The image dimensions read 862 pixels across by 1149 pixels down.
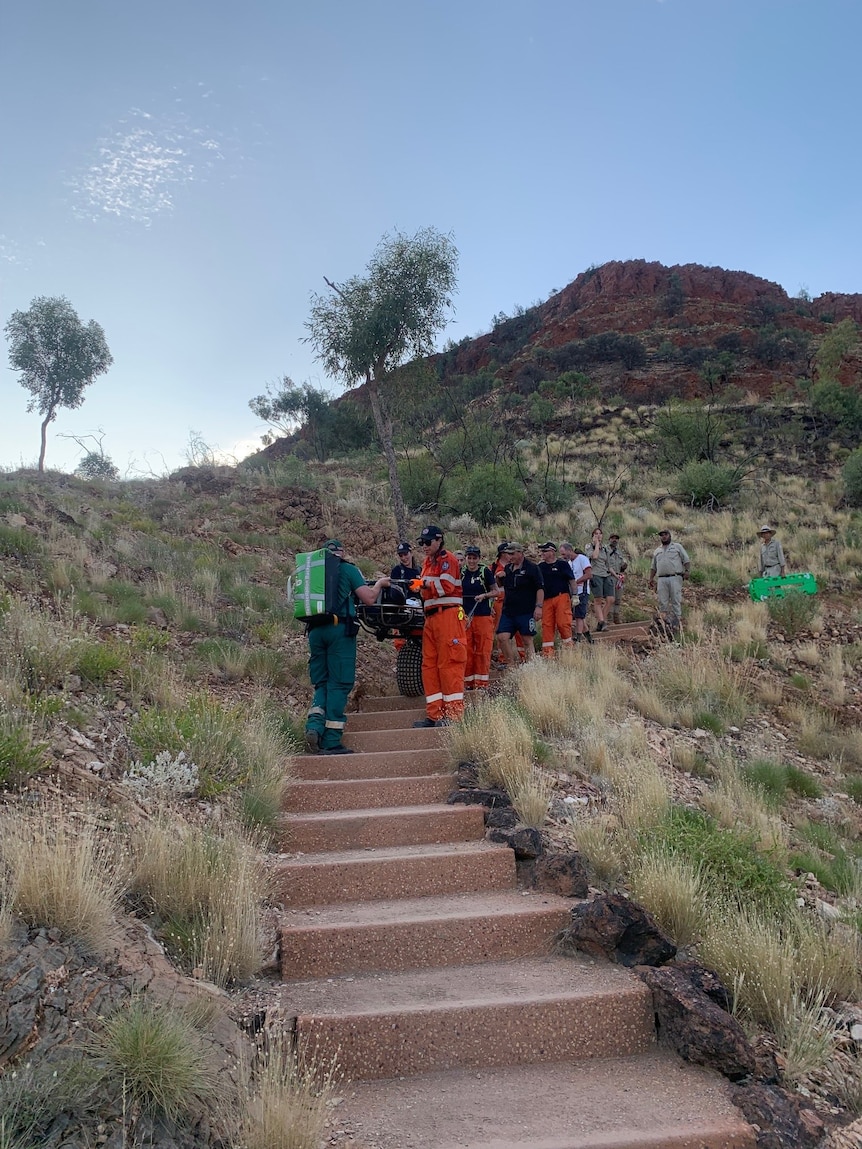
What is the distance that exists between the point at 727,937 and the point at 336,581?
4.43m

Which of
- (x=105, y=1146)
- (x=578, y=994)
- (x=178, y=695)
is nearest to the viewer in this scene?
(x=105, y=1146)

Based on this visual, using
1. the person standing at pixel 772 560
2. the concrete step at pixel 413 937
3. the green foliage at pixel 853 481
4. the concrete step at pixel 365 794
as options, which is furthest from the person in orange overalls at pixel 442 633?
the green foliage at pixel 853 481

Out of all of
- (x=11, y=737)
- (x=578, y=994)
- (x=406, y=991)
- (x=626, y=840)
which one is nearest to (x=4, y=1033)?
(x=406, y=991)

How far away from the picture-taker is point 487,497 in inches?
850

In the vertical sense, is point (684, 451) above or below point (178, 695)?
above

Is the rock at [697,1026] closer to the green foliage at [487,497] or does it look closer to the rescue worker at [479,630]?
the rescue worker at [479,630]

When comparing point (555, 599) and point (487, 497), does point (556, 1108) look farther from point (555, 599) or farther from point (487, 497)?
point (487, 497)

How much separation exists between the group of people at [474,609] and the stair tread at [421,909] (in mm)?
2582

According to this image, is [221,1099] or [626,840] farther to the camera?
[626,840]

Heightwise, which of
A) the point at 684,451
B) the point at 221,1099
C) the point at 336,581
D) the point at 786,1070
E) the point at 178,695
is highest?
the point at 684,451

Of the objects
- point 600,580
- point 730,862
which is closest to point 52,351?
point 600,580

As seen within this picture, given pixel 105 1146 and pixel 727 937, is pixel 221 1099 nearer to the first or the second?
pixel 105 1146

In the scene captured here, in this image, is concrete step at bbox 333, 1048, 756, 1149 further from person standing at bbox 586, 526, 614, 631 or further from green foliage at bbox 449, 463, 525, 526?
green foliage at bbox 449, 463, 525, 526

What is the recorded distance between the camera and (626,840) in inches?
210
